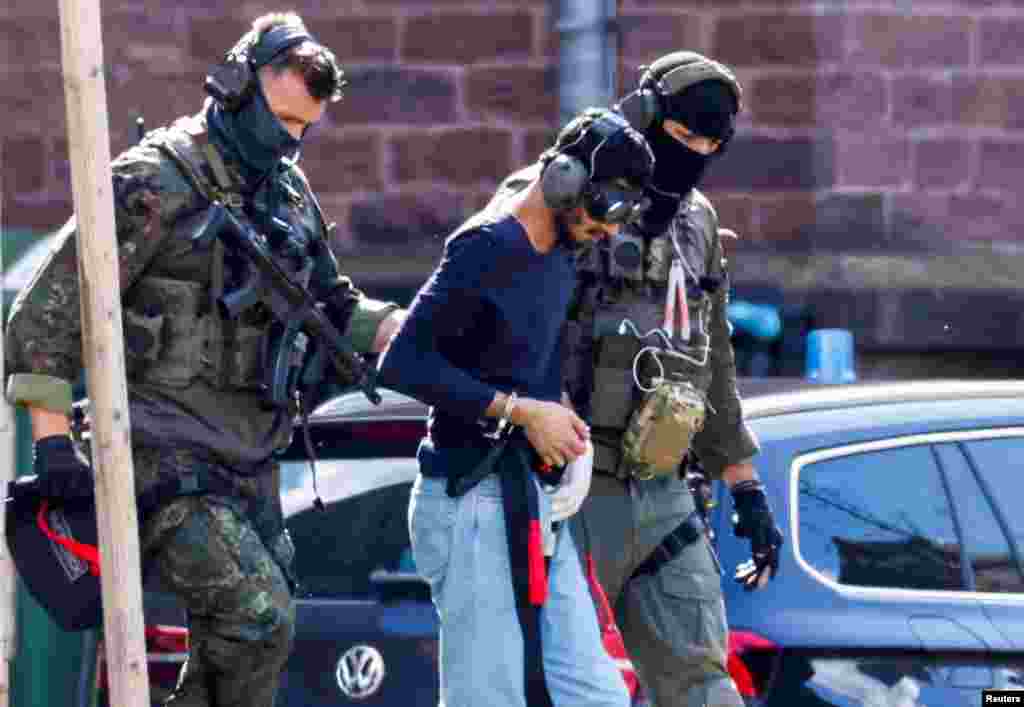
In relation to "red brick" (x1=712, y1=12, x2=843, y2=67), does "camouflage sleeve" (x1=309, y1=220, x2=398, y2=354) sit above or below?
below

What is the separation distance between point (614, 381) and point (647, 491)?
9.8 inches

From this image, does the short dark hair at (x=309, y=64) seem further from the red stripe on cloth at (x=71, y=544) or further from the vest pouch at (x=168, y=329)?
the red stripe on cloth at (x=71, y=544)

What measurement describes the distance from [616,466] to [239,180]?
102 cm

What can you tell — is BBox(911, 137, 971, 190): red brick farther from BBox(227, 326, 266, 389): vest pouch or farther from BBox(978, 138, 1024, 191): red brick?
BBox(227, 326, 266, 389): vest pouch

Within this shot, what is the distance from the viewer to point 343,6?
9.84 meters

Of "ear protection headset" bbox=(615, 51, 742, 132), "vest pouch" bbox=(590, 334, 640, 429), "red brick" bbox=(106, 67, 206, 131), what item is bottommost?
"vest pouch" bbox=(590, 334, 640, 429)

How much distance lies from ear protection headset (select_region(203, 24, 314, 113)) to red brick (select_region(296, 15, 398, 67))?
16.1 ft

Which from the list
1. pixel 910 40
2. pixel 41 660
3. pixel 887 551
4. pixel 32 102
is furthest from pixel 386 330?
pixel 32 102

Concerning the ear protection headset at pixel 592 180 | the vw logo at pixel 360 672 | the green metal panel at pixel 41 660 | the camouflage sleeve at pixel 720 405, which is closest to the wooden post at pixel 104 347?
the ear protection headset at pixel 592 180

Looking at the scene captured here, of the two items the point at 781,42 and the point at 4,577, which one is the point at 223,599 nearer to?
the point at 4,577

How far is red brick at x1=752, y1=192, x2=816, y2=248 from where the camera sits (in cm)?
981

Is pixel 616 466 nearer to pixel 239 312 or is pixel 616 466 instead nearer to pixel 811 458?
pixel 811 458

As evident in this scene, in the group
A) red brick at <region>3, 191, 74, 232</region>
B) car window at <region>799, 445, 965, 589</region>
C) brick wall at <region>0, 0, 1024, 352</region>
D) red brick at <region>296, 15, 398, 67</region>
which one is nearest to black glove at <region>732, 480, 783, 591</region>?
car window at <region>799, 445, 965, 589</region>

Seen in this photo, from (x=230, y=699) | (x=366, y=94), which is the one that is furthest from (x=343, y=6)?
(x=230, y=699)
